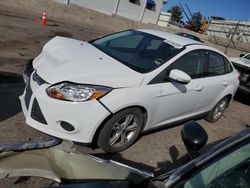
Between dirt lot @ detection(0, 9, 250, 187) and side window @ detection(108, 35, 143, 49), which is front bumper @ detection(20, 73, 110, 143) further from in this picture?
side window @ detection(108, 35, 143, 49)

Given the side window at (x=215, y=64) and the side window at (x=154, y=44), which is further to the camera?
the side window at (x=215, y=64)

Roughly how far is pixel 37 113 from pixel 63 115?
0.38 m

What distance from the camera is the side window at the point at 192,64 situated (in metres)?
4.05

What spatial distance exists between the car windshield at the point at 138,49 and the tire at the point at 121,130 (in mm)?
659

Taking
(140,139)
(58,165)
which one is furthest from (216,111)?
(58,165)

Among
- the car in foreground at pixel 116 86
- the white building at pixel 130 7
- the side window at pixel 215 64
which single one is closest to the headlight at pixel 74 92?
the car in foreground at pixel 116 86

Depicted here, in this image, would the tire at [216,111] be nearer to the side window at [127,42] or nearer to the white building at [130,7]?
the side window at [127,42]

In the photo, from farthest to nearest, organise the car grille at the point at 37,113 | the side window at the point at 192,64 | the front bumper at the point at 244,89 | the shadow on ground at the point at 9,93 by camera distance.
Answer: the front bumper at the point at 244,89, the shadow on ground at the point at 9,93, the side window at the point at 192,64, the car grille at the point at 37,113

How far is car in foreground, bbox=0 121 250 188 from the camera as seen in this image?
1.64 meters

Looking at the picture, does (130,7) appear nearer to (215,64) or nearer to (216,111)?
(216,111)

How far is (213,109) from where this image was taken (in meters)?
Answer: 5.54

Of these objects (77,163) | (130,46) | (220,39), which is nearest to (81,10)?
(220,39)

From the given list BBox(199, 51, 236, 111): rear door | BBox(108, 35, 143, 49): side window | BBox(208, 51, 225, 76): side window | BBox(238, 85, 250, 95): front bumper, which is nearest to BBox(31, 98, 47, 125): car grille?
BBox(108, 35, 143, 49): side window

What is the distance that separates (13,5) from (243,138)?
23840mm
